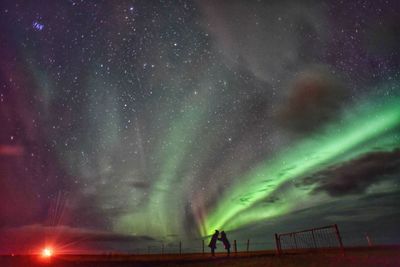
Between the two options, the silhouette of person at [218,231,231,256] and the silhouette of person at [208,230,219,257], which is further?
the silhouette of person at [208,230,219,257]

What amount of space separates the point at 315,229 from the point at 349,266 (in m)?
9.77

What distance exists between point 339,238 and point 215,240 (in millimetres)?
10062

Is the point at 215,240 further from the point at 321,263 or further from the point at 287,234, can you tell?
the point at 321,263

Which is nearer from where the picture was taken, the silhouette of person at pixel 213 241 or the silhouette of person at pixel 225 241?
the silhouette of person at pixel 225 241

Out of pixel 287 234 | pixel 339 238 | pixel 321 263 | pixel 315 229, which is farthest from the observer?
pixel 287 234

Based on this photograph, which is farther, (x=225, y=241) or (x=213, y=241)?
(x=213, y=241)

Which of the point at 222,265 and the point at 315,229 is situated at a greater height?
the point at 315,229

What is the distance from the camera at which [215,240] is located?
2411 cm

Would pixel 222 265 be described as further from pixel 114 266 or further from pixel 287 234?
pixel 287 234

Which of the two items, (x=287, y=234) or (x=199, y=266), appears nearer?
(x=199, y=266)

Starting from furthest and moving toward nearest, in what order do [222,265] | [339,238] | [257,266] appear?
[339,238] → [222,265] → [257,266]

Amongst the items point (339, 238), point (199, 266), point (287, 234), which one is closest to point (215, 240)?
point (287, 234)

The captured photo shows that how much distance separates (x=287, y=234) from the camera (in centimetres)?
2403

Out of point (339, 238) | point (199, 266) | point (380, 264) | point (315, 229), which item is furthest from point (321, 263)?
point (315, 229)
